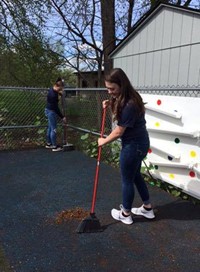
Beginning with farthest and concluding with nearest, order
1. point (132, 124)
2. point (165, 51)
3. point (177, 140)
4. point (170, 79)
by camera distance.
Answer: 1. point (165, 51)
2. point (170, 79)
3. point (177, 140)
4. point (132, 124)

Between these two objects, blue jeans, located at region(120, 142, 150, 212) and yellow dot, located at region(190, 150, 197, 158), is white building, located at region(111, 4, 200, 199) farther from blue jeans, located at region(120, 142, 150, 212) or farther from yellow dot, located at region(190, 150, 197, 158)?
blue jeans, located at region(120, 142, 150, 212)

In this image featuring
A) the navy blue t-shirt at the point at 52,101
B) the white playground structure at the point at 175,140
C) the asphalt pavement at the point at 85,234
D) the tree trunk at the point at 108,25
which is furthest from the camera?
the tree trunk at the point at 108,25

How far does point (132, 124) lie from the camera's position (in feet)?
9.89

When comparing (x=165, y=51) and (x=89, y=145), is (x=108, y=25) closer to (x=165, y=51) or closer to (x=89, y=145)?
(x=165, y=51)

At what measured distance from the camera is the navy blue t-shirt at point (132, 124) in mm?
2984

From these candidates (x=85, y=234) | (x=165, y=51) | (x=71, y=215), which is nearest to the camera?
(x=85, y=234)

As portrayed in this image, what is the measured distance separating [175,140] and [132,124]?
1.36m

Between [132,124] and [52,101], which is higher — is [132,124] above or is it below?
above

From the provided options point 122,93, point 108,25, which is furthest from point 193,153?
point 108,25

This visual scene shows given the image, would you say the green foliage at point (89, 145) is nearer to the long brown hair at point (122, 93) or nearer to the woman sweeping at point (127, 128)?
the woman sweeping at point (127, 128)

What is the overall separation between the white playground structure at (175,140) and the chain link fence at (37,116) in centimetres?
258

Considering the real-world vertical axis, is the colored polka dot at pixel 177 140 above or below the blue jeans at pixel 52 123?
above

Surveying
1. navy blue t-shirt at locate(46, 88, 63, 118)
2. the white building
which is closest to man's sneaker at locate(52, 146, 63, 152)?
navy blue t-shirt at locate(46, 88, 63, 118)

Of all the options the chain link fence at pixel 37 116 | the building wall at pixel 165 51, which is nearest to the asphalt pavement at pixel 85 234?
the chain link fence at pixel 37 116
